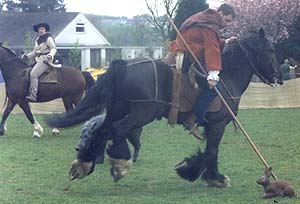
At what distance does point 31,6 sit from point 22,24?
26.9 feet

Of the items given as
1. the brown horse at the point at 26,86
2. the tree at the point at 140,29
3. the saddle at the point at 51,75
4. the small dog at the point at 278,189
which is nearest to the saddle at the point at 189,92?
the small dog at the point at 278,189

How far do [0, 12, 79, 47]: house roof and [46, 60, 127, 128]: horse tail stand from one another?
129 ft

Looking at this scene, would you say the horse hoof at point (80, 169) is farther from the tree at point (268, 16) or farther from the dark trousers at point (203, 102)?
the tree at point (268, 16)

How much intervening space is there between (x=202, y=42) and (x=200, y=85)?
1.73 feet

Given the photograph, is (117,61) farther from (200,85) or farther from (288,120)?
(288,120)

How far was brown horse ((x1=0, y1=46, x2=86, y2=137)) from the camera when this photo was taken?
47.8 feet

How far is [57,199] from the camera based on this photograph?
7605 millimetres

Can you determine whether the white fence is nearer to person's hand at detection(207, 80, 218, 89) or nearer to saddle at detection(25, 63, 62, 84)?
saddle at detection(25, 63, 62, 84)

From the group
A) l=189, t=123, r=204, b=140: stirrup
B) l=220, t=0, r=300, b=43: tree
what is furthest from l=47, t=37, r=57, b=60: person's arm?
l=220, t=0, r=300, b=43: tree

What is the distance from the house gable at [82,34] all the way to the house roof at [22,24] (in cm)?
95

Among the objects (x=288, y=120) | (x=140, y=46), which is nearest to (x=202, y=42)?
(x=288, y=120)

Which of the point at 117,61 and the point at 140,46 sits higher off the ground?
the point at 117,61

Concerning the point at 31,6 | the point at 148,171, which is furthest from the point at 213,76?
the point at 31,6

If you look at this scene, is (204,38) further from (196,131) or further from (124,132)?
(124,132)
